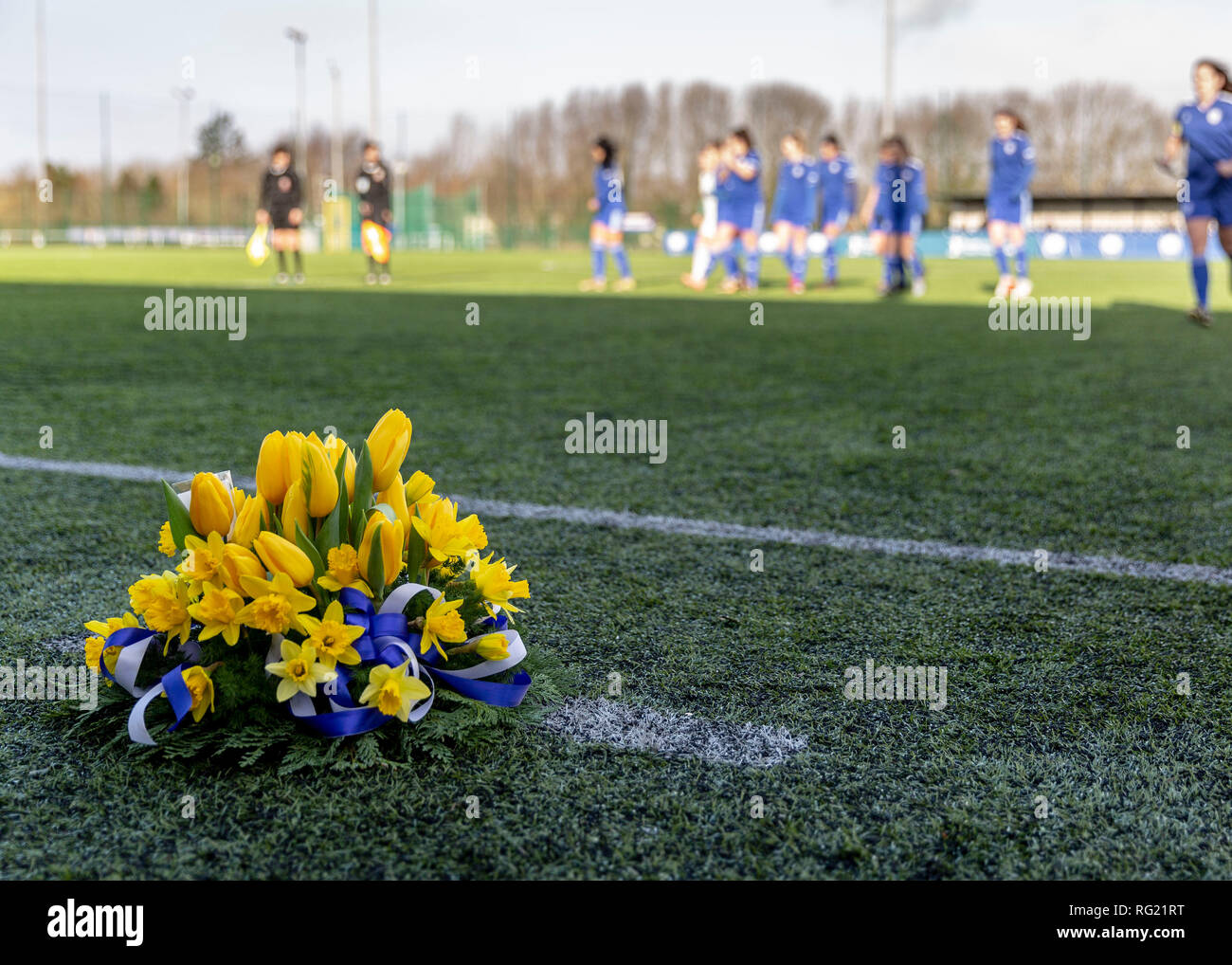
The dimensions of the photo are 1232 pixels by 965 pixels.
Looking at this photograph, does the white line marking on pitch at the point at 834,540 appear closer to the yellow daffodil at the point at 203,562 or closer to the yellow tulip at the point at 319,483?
the yellow tulip at the point at 319,483

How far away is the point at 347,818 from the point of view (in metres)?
1.85

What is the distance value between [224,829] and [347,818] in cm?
18

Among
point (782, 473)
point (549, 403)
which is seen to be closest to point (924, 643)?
point (782, 473)

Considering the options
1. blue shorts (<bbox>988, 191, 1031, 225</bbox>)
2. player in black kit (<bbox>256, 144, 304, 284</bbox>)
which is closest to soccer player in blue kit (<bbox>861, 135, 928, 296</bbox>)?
blue shorts (<bbox>988, 191, 1031, 225</bbox>)

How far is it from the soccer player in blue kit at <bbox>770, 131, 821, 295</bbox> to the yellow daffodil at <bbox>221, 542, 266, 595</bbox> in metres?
15.2

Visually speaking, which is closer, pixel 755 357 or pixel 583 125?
pixel 755 357

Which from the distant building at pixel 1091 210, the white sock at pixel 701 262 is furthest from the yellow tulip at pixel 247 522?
the distant building at pixel 1091 210

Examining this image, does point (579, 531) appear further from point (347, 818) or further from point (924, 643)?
point (347, 818)

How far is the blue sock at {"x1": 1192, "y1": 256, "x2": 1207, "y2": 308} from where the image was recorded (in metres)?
10.9

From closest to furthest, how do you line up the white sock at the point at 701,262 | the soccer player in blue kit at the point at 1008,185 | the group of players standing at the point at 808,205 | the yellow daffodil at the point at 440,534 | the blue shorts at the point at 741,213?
the yellow daffodil at the point at 440,534, the soccer player in blue kit at the point at 1008,185, the group of players standing at the point at 808,205, the blue shorts at the point at 741,213, the white sock at the point at 701,262

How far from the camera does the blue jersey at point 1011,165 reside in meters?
13.9

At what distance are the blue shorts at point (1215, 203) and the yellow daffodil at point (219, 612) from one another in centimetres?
1012

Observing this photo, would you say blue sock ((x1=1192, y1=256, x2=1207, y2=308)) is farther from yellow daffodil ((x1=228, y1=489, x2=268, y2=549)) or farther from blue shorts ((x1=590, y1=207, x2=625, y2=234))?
yellow daffodil ((x1=228, y1=489, x2=268, y2=549))

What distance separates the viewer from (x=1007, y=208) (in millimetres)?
14258
